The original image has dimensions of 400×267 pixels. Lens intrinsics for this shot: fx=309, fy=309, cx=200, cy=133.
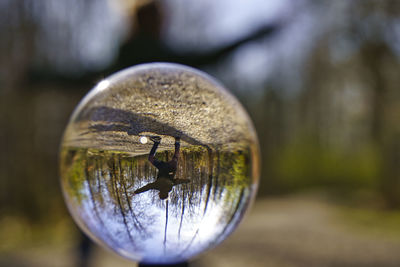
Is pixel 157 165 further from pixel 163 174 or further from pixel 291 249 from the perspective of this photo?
pixel 291 249

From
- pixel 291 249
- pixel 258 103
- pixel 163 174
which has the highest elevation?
pixel 258 103

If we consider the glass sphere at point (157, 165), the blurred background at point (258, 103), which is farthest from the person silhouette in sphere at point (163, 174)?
the blurred background at point (258, 103)

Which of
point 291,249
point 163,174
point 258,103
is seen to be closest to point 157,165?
point 163,174

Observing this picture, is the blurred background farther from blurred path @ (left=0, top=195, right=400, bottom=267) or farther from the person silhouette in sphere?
the person silhouette in sphere

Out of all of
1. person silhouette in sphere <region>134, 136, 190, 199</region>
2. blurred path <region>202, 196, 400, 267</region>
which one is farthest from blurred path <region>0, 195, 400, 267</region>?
person silhouette in sphere <region>134, 136, 190, 199</region>

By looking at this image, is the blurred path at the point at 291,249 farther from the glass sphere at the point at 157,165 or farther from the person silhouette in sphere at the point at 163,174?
the person silhouette in sphere at the point at 163,174

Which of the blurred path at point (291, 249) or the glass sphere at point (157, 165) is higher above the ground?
the glass sphere at point (157, 165)

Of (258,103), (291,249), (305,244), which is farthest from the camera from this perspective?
(258,103)

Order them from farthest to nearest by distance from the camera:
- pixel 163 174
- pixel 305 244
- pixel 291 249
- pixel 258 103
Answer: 1. pixel 258 103
2. pixel 305 244
3. pixel 291 249
4. pixel 163 174
